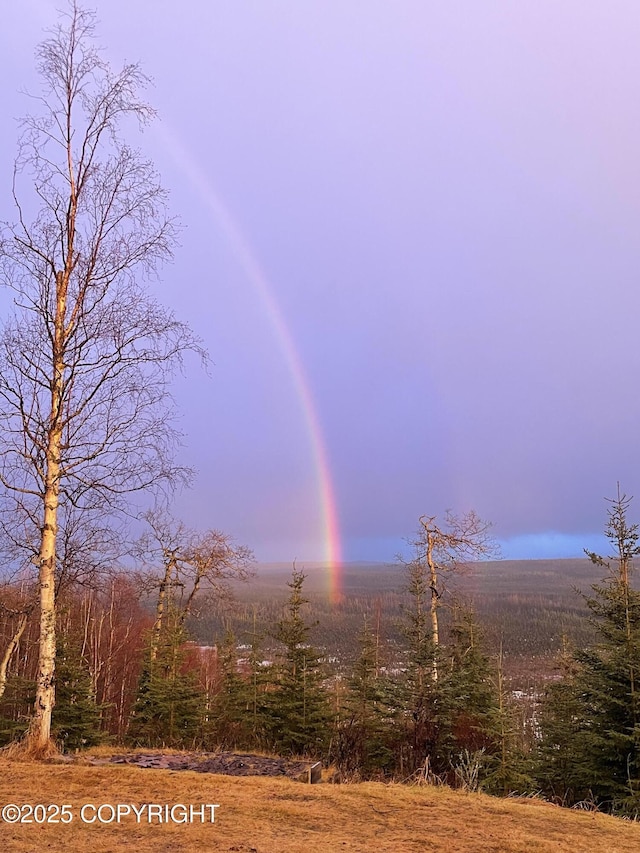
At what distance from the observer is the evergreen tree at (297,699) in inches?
631

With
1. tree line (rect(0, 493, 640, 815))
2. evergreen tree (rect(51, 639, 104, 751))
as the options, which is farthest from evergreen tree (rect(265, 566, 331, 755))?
evergreen tree (rect(51, 639, 104, 751))

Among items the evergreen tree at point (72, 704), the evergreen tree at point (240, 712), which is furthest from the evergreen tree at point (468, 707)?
the evergreen tree at point (72, 704)

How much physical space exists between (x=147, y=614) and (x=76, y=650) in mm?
31480

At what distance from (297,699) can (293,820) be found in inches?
449

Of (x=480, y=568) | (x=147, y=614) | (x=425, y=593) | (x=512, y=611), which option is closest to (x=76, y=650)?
(x=425, y=593)

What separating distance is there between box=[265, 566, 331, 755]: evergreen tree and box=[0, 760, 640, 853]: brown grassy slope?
9.06 metres

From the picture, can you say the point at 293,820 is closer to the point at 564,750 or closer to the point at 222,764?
the point at 222,764

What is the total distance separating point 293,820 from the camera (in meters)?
5.70

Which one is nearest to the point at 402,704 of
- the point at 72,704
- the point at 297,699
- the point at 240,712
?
the point at 297,699

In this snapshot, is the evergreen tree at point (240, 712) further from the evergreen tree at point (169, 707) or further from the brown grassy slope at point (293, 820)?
the brown grassy slope at point (293, 820)

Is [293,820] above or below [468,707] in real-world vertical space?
above

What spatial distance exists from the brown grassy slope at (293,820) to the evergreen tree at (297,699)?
906 centimetres

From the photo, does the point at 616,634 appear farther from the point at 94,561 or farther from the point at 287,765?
the point at 94,561

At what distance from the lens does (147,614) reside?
45.5 m
